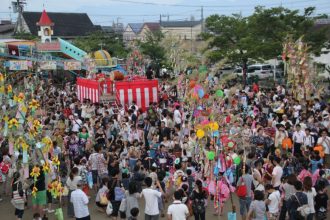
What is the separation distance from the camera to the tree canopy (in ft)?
88.1

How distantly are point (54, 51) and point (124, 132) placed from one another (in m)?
15.7

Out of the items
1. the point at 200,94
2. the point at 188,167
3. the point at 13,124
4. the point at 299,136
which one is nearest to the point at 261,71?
the point at 299,136

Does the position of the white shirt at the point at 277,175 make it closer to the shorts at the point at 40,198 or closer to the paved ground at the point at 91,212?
the paved ground at the point at 91,212

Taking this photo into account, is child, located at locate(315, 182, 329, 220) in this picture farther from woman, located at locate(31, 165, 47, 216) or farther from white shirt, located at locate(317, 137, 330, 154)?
woman, located at locate(31, 165, 47, 216)

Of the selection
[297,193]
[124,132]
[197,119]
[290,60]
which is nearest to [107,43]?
[290,60]

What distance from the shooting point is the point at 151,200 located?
25.5 ft

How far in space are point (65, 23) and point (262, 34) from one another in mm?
30228

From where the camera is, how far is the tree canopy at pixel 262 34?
2684 cm

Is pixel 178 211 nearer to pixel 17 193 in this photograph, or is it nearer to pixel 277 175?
pixel 277 175

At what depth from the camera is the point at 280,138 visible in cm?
1200

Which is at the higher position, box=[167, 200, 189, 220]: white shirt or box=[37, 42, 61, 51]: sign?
box=[37, 42, 61, 51]: sign

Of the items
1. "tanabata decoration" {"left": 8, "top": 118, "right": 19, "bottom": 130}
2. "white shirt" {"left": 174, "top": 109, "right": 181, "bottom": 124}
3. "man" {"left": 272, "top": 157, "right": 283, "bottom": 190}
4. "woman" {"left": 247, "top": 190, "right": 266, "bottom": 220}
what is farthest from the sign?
"woman" {"left": 247, "top": 190, "right": 266, "bottom": 220}

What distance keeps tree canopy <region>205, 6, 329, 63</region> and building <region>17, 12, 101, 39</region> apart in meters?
24.0

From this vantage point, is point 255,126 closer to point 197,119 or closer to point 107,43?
point 197,119
